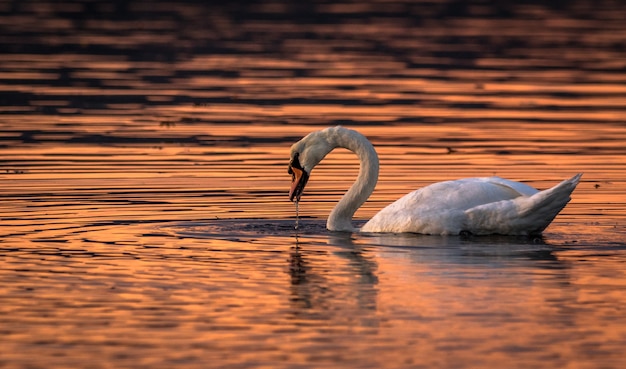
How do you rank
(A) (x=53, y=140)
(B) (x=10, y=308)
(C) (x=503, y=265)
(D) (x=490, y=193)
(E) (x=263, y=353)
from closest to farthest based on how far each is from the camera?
(E) (x=263, y=353) → (B) (x=10, y=308) → (C) (x=503, y=265) → (D) (x=490, y=193) → (A) (x=53, y=140)

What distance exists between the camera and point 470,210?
1476 cm

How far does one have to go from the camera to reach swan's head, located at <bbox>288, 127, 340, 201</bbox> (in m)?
16.1

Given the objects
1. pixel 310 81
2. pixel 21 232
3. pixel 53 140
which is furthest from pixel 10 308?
pixel 310 81

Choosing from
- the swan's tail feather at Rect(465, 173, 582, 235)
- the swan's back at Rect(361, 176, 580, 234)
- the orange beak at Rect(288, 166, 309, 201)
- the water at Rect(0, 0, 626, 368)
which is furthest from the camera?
the orange beak at Rect(288, 166, 309, 201)

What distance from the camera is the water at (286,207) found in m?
10.5

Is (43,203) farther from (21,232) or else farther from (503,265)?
(503,265)

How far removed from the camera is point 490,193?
49.1 feet

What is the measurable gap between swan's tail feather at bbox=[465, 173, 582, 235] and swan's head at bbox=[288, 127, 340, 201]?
199 centimetres

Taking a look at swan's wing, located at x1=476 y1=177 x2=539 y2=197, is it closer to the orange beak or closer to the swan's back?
the swan's back

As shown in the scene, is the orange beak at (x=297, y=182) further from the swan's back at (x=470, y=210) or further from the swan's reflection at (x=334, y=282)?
the swan's reflection at (x=334, y=282)

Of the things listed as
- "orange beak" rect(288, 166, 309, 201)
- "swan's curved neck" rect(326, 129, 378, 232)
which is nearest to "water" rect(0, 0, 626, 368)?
"orange beak" rect(288, 166, 309, 201)

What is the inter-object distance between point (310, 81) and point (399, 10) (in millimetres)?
24906

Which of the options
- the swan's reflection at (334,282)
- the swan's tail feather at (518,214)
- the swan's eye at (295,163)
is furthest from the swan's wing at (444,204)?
the swan's eye at (295,163)

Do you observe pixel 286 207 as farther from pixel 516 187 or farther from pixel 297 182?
pixel 516 187
